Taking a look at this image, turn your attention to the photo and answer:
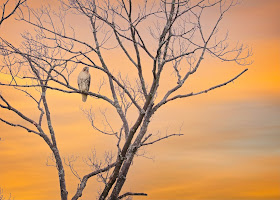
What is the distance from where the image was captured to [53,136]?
343 inches

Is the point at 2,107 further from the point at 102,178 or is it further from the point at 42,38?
the point at 102,178

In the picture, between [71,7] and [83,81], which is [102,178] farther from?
[71,7]

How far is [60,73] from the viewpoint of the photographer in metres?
6.82

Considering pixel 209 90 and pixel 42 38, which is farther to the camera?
pixel 42 38

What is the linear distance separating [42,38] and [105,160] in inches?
99.0

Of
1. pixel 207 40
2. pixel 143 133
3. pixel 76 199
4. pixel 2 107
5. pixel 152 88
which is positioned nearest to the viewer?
pixel 152 88

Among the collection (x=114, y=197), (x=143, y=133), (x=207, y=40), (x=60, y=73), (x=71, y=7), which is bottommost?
(x=114, y=197)

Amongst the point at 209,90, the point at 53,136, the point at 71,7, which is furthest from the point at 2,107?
the point at 209,90

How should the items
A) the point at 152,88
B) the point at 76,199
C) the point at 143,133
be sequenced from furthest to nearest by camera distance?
the point at 76,199 < the point at 143,133 < the point at 152,88

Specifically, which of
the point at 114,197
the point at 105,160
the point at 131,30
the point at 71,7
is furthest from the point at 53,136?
the point at 131,30

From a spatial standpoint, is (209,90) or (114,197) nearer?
(209,90)

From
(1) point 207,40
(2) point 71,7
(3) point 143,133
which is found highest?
(2) point 71,7

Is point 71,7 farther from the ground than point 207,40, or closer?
farther from the ground

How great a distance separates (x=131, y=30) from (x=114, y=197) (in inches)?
105
